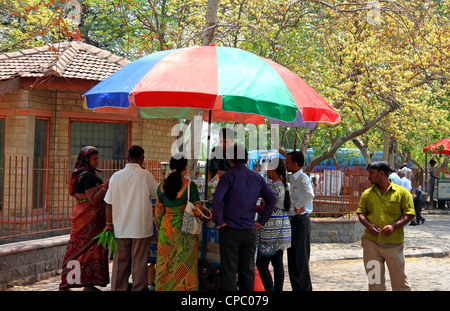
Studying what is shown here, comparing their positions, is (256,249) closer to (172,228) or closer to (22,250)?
(172,228)

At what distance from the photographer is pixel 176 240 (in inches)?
249

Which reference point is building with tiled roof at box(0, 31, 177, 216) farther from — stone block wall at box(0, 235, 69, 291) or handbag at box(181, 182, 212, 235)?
handbag at box(181, 182, 212, 235)

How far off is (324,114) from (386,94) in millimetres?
8719

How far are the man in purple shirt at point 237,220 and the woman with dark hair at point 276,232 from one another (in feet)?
1.73

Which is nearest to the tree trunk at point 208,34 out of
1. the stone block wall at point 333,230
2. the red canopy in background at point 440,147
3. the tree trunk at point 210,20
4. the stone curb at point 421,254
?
the tree trunk at point 210,20

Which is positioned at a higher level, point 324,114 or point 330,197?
point 324,114

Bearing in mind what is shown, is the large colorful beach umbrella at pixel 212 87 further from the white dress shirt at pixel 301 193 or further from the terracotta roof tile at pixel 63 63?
the terracotta roof tile at pixel 63 63

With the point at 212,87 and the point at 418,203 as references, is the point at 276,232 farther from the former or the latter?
the point at 418,203

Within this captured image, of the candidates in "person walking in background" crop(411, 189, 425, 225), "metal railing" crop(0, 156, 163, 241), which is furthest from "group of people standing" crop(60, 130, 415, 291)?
"person walking in background" crop(411, 189, 425, 225)

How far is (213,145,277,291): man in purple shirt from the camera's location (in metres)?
5.98

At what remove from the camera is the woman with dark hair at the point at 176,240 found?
6.27 m

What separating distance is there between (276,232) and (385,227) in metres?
1.35

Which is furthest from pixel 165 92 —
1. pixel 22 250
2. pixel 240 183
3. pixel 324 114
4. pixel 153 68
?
pixel 22 250

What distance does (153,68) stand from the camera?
244 inches
